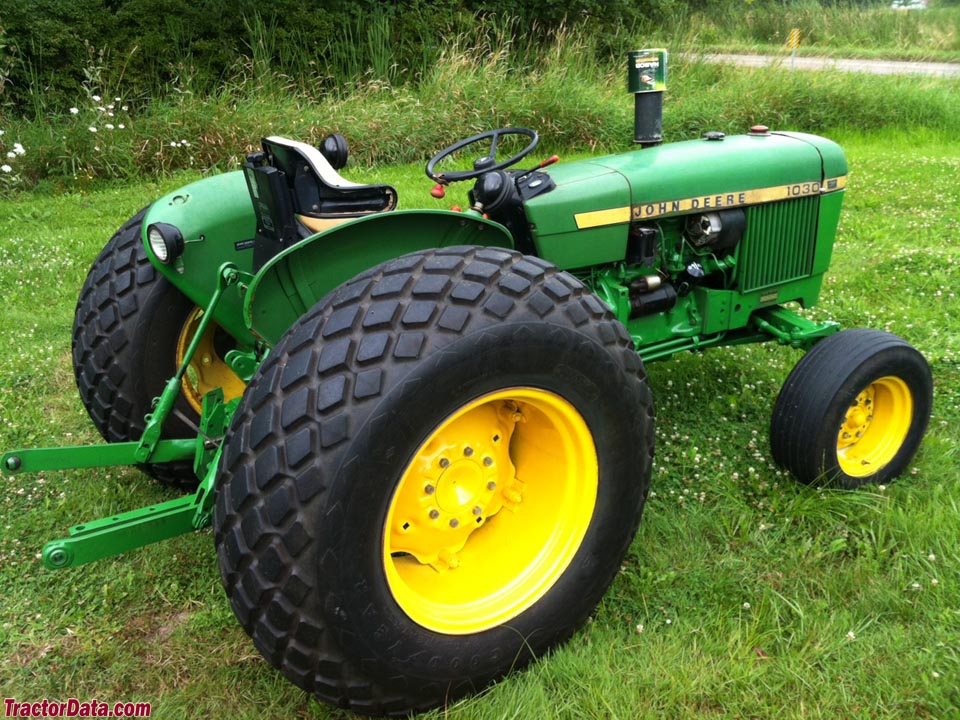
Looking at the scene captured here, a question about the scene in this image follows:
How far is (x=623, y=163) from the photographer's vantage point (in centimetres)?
294

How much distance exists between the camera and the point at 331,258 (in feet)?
7.18

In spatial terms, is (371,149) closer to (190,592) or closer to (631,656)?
(190,592)

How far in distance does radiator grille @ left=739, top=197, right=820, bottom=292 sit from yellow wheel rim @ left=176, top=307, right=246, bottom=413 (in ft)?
6.70

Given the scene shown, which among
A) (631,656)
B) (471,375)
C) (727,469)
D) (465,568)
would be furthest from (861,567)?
(471,375)

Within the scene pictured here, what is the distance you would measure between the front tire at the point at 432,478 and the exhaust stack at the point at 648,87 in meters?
1.42

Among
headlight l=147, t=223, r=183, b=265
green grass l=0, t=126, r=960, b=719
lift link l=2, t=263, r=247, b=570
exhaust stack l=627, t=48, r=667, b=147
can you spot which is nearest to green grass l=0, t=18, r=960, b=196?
green grass l=0, t=126, r=960, b=719

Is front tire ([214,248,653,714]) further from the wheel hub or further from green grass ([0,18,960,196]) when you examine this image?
green grass ([0,18,960,196])

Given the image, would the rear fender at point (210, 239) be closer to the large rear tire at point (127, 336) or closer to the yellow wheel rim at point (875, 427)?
the large rear tire at point (127, 336)

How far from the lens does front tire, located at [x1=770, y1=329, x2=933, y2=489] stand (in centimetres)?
277

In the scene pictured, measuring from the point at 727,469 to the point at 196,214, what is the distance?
84.9 inches

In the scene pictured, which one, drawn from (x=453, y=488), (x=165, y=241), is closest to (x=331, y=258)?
(x=165, y=241)

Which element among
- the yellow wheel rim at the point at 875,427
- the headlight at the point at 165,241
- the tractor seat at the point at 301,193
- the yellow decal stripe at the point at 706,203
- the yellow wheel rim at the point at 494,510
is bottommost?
the yellow wheel rim at the point at 875,427

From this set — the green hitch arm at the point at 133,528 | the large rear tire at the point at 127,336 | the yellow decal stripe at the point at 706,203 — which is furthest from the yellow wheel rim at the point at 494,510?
the large rear tire at the point at 127,336

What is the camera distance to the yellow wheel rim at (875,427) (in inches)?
116
